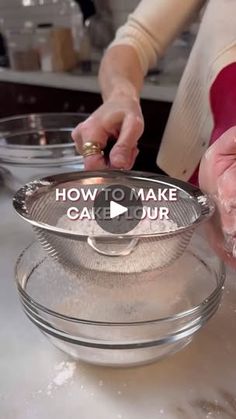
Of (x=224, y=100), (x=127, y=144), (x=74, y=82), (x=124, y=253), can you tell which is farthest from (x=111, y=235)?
(x=74, y=82)

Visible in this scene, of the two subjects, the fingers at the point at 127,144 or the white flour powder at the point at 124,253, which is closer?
the white flour powder at the point at 124,253

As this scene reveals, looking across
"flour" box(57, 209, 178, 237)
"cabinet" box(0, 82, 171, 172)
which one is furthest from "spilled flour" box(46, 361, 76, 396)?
"cabinet" box(0, 82, 171, 172)

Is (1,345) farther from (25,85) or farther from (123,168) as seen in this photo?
(25,85)

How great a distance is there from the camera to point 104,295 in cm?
53

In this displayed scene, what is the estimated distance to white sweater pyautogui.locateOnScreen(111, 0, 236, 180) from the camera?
89 cm

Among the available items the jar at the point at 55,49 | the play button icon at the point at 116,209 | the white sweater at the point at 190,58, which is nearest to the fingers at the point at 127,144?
the play button icon at the point at 116,209

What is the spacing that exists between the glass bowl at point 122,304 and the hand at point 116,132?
166 millimetres

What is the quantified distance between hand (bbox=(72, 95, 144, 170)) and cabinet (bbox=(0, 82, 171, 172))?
0.58m

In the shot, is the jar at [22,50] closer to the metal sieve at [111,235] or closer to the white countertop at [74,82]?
the white countertop at [74,82]

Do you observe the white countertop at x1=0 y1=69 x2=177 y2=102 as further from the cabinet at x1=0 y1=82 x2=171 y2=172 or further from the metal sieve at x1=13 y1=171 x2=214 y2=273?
the metal sieve at x1=13 y1=171 x2=214 y2=273

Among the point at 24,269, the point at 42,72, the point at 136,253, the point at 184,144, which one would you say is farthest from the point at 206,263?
the point at 42,72

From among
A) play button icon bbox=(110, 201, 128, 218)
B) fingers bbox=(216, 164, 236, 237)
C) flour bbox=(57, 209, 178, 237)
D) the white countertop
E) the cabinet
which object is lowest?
the cabinet

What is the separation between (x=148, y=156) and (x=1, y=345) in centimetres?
112

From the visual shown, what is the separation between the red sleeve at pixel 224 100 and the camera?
0.81 metres
